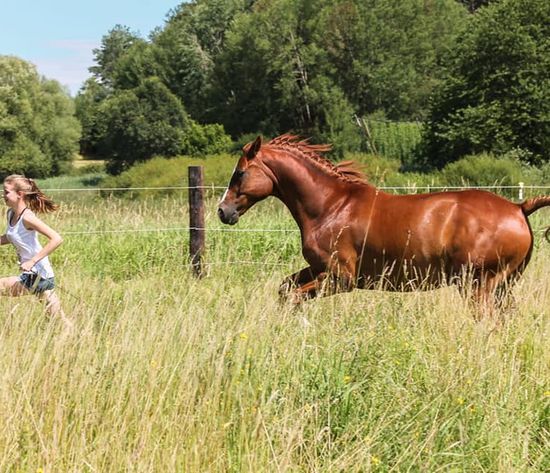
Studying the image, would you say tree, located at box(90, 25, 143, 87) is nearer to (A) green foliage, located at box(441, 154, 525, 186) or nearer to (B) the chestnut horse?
(A) green foliage, located at box(441, 154, 525, 186)

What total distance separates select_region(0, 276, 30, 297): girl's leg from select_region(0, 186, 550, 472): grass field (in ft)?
2.96

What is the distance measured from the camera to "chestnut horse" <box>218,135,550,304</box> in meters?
6.14

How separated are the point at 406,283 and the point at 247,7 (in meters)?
74.5

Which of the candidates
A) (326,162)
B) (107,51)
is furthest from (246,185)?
(107,51)

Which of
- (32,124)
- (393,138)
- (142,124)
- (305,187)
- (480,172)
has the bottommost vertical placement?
(480,172)

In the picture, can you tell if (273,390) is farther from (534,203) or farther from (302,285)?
Result: (534,203)

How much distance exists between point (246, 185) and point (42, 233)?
5.97 ft

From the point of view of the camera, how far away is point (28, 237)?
6.20m

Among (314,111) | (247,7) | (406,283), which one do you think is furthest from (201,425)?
(247,7)

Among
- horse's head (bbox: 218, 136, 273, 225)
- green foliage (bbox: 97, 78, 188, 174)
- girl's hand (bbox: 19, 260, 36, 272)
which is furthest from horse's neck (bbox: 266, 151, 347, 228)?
green foliage (bbox: 97, 78, 188, 174)

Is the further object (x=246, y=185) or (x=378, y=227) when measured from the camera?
(x=246, y=185)

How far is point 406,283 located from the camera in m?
6.29

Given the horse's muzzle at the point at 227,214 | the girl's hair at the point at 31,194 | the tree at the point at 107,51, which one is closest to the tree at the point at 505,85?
the horse's muzzle at the point at 227,214

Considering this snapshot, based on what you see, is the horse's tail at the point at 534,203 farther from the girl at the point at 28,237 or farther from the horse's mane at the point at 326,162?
the girl at the point at 28,237
